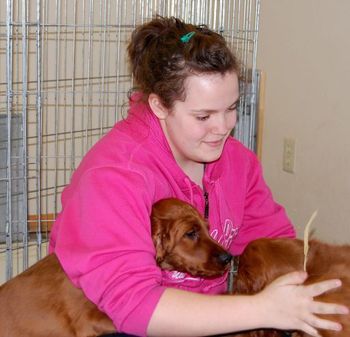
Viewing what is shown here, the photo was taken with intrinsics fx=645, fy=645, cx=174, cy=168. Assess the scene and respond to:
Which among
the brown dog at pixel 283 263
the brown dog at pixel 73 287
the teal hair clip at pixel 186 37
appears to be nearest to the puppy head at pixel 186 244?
the brown dog at pixel 73 287

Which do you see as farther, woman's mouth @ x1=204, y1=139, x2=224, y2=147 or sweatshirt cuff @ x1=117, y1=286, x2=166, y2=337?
woman's mouth @ x1=204, y1=139, x2=224, y2=147

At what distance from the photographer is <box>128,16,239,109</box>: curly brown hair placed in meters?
1.61

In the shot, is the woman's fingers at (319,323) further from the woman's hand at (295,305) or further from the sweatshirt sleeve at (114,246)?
the sweatshirt sleeve at (114,246)

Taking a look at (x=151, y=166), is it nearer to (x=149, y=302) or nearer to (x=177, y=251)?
(x=177, y=251)

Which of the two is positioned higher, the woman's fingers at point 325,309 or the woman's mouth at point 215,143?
the woman's mouth at point 215,143

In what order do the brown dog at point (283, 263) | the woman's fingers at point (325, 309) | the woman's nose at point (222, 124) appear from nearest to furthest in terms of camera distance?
the woman's fingers at point (325, 309)
the brown dog at point (283, 263)
the woman's nose at point (222, 124)

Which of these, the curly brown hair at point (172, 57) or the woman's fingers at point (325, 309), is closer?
the woman's fingers at point (325, 309)

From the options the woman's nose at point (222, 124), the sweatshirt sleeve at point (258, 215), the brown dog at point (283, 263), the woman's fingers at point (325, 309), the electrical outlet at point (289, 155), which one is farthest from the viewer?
the electrical outlet at point (289, 155)

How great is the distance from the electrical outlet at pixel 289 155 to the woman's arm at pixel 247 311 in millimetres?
1775

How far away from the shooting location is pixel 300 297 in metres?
1.23

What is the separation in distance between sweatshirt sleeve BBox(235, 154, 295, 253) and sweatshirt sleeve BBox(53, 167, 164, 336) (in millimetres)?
493

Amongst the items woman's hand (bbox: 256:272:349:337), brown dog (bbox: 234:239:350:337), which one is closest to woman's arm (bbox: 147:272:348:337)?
woman's hand (bbox: 256:272:349:337)

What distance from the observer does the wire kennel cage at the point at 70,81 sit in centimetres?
284

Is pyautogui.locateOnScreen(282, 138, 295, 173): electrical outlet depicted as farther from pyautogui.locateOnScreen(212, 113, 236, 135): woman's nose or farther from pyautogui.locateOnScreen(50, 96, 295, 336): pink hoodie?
pyautogui.locateOnScreen(212, 113, 236, 135): woman's nose
